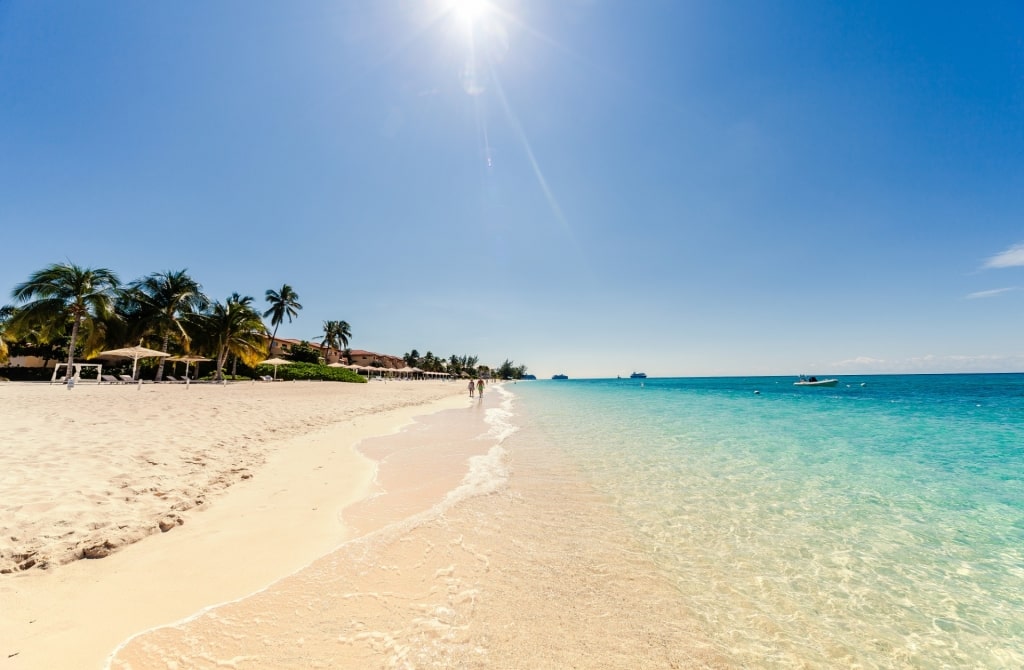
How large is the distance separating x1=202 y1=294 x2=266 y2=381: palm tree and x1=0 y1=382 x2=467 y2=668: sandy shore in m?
34.0

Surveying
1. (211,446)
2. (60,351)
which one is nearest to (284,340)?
(60,351)

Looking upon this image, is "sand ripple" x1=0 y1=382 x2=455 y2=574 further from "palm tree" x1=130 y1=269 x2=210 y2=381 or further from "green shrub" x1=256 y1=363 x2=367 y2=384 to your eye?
"green shrub" x1=256 y1=363 x2=367 y2=384

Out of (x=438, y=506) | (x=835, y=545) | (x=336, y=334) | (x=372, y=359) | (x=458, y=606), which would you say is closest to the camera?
(x=458, y=606)

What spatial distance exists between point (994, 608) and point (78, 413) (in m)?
19.5

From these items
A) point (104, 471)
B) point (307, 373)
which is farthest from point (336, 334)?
point (104, 471)

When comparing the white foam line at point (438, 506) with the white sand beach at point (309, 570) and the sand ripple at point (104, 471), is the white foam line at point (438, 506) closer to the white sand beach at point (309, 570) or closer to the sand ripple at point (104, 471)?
the white sand beach at point (309, 570)

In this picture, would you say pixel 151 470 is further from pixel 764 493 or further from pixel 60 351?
pixel 60 351

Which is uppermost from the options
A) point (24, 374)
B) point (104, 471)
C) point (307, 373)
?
point (307, 373)

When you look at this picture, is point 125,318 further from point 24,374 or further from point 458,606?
point 458,606

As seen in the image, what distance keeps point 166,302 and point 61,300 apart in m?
7.47

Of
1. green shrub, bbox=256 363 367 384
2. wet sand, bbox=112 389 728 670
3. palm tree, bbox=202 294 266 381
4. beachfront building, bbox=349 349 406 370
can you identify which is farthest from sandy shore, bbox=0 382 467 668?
beachfront building, bbox=349 349 406 370

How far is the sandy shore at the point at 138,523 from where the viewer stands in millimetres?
3068

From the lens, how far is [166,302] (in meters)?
36.7

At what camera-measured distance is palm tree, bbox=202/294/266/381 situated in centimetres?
3925
